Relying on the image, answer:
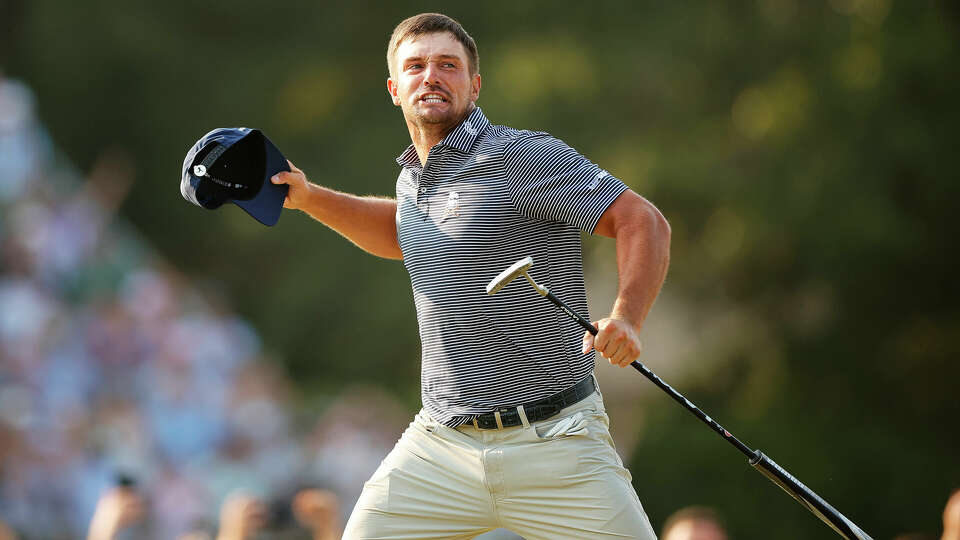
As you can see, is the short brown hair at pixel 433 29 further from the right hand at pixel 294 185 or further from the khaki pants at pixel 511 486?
the khaki pants at pixel 511 486

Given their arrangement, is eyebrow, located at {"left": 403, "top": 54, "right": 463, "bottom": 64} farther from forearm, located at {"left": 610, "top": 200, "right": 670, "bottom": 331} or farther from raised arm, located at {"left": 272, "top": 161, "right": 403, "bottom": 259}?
forearm, located at {"left": 610, "top": 200, "right": 670, "bottom": 331}

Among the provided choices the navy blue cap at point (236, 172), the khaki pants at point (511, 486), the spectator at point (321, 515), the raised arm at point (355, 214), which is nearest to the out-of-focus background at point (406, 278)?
the spectator at point (321, 515)

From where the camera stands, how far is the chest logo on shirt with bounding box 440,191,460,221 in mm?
2621

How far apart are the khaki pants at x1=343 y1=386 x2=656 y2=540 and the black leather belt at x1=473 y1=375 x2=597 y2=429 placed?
0.05ft

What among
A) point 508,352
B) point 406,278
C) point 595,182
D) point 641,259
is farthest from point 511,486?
point 406,278

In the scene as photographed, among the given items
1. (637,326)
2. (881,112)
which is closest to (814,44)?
(881,112)

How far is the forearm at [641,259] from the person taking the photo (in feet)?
7.80

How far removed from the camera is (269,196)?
298 cm

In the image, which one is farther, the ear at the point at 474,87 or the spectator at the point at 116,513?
the spectator at the point at 116,513

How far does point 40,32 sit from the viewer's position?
8.73m

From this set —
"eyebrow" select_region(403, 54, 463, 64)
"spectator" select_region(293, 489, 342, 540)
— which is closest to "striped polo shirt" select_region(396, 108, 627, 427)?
"eyebrow" select_region(403, 54, 463, 64)

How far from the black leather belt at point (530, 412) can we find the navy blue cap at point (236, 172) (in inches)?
31.5

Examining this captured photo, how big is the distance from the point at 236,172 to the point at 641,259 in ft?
3.74

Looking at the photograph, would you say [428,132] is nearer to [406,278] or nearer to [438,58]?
[438,58]
